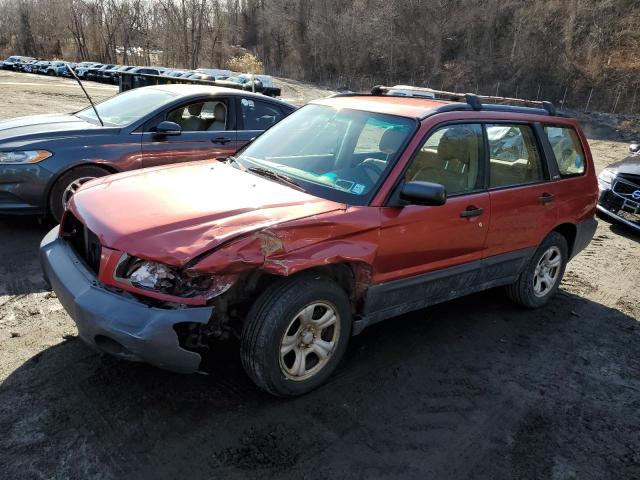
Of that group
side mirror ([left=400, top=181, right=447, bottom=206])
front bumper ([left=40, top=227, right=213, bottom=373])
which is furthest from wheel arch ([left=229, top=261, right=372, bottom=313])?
side mirror ([left=400, top=181, right=447, bottom=206])

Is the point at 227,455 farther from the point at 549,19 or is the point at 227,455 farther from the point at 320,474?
the point at 549,19

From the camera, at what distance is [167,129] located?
5.85m

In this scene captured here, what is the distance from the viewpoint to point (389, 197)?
333 centimetres

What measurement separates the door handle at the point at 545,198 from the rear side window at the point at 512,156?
14 cm

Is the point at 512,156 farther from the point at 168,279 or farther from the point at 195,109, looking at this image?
the point at 195,109

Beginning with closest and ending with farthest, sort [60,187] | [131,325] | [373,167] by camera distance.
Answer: [131,325] → [373,167] → [60,187]

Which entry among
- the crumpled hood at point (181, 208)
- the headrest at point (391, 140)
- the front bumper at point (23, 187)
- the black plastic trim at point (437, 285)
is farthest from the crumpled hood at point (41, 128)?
the black plastic trim at point (437, 285)

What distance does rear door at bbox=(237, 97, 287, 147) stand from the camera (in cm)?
662

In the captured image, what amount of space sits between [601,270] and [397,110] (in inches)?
154

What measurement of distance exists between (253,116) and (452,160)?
3599mm

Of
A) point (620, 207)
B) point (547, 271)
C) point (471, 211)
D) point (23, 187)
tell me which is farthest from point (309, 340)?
point (620, 207)

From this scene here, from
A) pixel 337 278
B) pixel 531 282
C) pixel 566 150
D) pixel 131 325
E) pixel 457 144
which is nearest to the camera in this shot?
pixel 131 325

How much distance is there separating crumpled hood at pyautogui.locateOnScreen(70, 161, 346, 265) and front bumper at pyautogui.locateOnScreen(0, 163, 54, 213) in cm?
203

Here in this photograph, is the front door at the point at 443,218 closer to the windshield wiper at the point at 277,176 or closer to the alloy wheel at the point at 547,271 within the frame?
the windshield wiper at the point at 277,176
